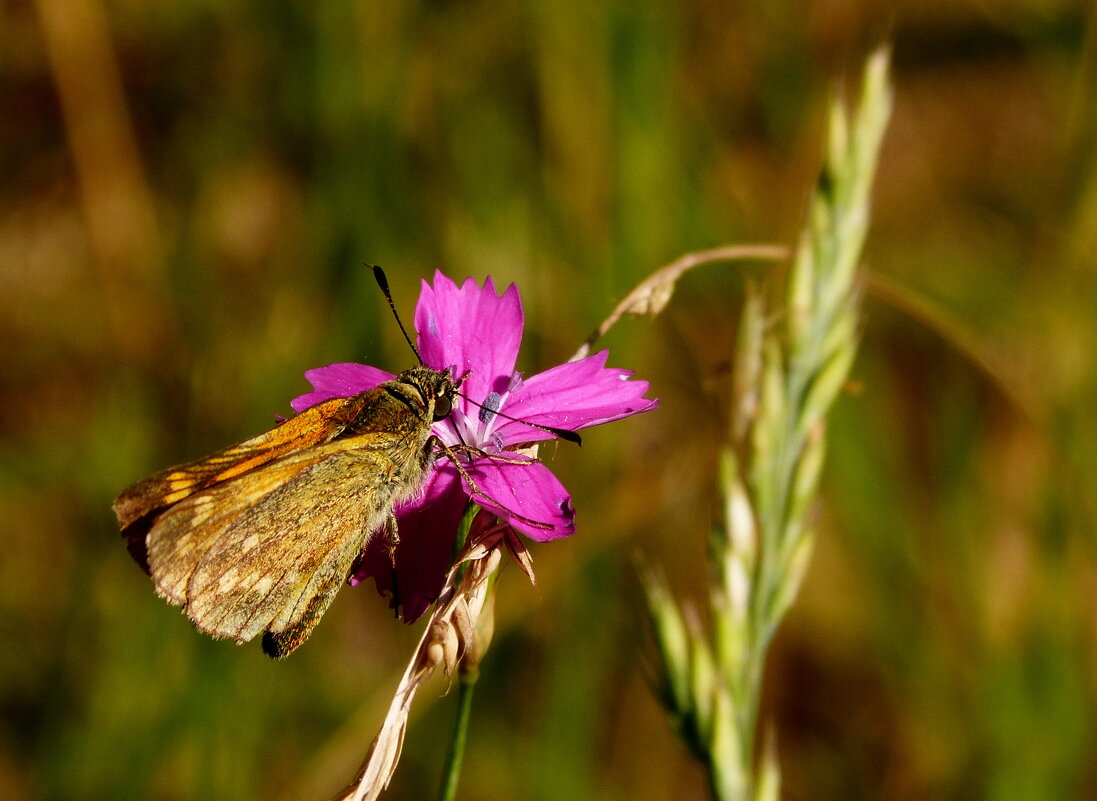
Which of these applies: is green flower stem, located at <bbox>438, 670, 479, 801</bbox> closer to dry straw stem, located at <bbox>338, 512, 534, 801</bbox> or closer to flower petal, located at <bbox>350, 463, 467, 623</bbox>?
dry straw stem, located at <bbox>338, 512, 534, 801</bbox>

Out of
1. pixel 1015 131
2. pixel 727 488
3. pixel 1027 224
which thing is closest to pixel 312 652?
pixel 727 488

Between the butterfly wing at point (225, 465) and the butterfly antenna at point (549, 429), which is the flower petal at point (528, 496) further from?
the butterfly wing at point (225, 465)

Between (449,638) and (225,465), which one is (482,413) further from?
(449,638)

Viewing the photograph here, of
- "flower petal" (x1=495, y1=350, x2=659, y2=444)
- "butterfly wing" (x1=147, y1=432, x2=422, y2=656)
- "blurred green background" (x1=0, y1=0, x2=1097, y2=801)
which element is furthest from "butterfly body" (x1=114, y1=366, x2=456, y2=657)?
"blurred green background" (x1=0, y1=0, x2=1097, y2=801)

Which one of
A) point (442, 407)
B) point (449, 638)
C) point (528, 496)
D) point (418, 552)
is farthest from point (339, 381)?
point (449, 638)

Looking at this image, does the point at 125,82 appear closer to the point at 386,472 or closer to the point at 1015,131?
the point at 386,472

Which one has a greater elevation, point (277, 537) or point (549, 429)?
point (549, 429)
